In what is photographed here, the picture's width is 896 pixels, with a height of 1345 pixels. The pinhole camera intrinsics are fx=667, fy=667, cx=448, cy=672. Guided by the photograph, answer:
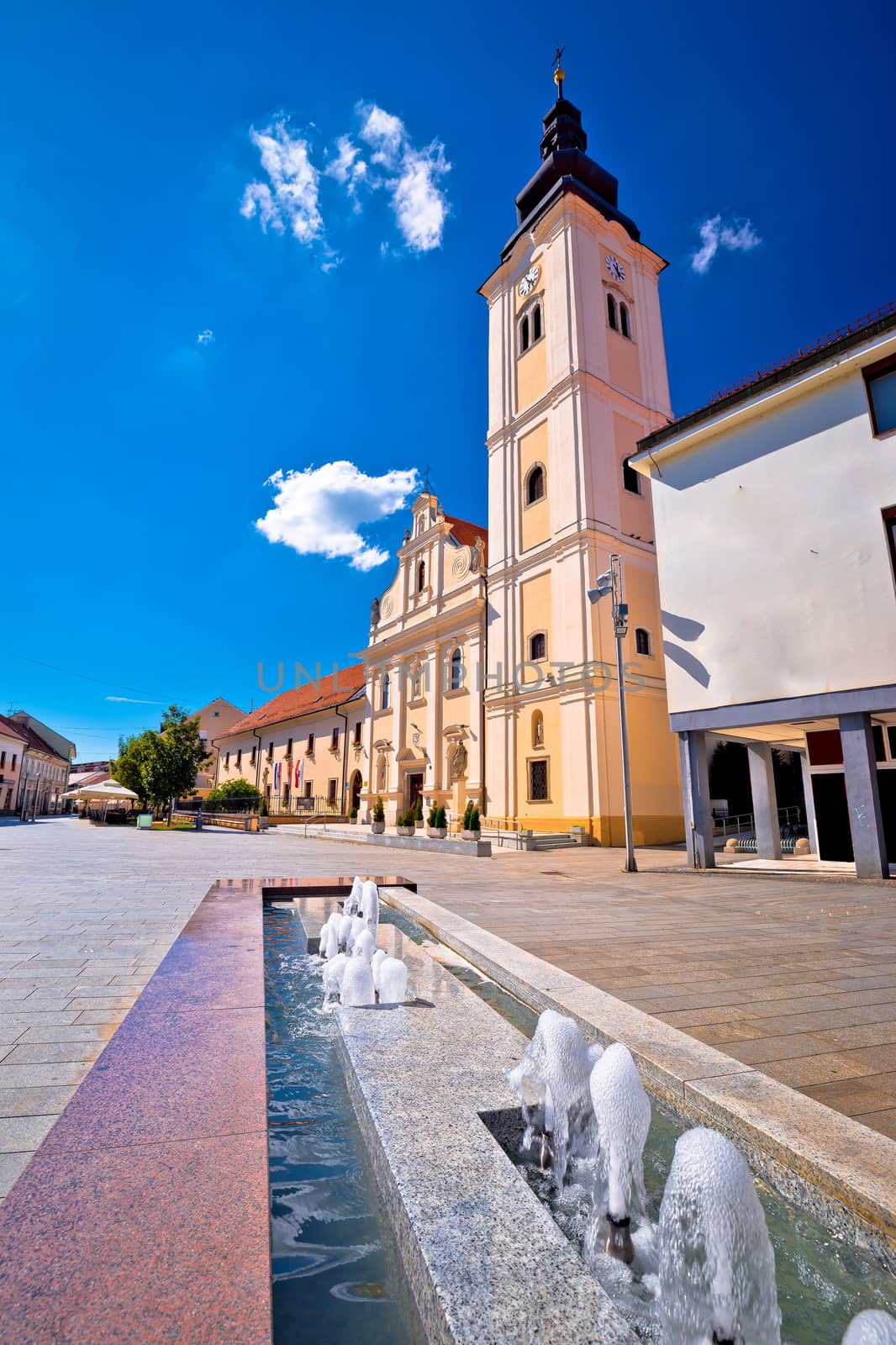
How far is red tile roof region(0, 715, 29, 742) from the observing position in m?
58.2

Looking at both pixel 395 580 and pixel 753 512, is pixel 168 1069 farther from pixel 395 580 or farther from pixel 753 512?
pixel 395 580

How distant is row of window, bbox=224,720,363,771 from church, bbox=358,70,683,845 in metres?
7.31

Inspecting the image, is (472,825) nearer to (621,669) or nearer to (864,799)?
(621,669)

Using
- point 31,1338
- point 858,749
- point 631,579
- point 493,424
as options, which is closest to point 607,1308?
point 31,1338

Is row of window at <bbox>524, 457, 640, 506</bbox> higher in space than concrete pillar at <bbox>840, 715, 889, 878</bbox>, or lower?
higher

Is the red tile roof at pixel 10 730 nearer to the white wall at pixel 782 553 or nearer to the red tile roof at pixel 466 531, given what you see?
the red tile roof at pixel 466 531

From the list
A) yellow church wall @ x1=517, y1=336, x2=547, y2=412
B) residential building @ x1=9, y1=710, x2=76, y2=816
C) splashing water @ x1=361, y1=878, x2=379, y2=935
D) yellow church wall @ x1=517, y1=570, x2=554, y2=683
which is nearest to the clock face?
yellow church wall @ x1=517, y1=336, x2=547, y2=412

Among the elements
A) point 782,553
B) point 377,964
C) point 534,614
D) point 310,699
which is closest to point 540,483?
point 534,614

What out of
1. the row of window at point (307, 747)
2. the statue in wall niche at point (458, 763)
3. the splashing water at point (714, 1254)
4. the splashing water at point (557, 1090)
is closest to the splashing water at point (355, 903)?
the splashing water at point (557, 1090)

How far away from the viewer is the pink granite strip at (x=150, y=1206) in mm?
1324

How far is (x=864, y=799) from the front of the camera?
11.8m

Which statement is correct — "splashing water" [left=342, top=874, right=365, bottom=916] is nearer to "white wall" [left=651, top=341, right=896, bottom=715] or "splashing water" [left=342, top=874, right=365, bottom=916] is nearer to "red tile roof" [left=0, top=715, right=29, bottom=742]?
"white wall" [left=651, top=341, right=896, bottom=715]

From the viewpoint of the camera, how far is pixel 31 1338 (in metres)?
1.25

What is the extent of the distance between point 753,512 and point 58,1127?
15.0 meters
